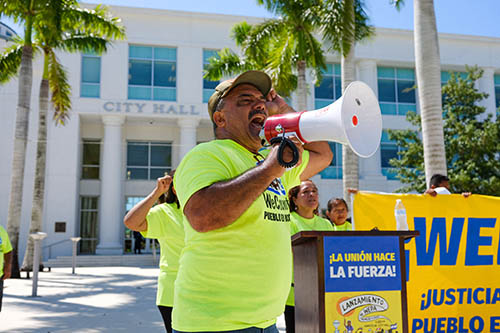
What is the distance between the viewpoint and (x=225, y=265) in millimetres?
1861

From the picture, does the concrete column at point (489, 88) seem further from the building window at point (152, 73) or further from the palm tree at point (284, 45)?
the building window at point (152, 73)

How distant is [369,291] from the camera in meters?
3.49

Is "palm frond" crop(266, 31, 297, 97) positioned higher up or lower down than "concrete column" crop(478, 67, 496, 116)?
lower down

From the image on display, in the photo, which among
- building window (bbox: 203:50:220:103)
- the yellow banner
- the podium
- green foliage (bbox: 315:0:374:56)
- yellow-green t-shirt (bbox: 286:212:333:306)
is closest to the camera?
the podium

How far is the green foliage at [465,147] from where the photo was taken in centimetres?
1759

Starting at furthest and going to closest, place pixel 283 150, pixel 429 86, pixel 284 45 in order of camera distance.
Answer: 1. pixel 284 45
2. pixel 429 86
3. pixel 283 150

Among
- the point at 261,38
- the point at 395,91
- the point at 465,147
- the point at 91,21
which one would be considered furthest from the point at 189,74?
the point at 465,147

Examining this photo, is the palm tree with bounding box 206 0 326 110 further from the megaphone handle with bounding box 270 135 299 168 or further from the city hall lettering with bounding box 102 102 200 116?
the megaphone handle with bounding box 270 135 299 168

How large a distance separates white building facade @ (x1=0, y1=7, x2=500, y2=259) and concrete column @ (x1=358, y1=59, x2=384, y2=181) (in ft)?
0.20

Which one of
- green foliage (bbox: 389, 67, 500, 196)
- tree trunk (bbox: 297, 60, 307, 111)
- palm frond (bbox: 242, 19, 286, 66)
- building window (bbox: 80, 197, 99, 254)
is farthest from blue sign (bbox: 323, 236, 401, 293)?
building window (bbox: 80, 197, 99, 254)

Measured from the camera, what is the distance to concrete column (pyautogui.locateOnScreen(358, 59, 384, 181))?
91.4 ft

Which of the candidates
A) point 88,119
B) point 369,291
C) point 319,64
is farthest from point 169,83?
point 369,291

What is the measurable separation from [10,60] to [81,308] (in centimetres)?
1111

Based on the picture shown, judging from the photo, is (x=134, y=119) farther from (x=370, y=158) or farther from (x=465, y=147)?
(x=465, y=147)
